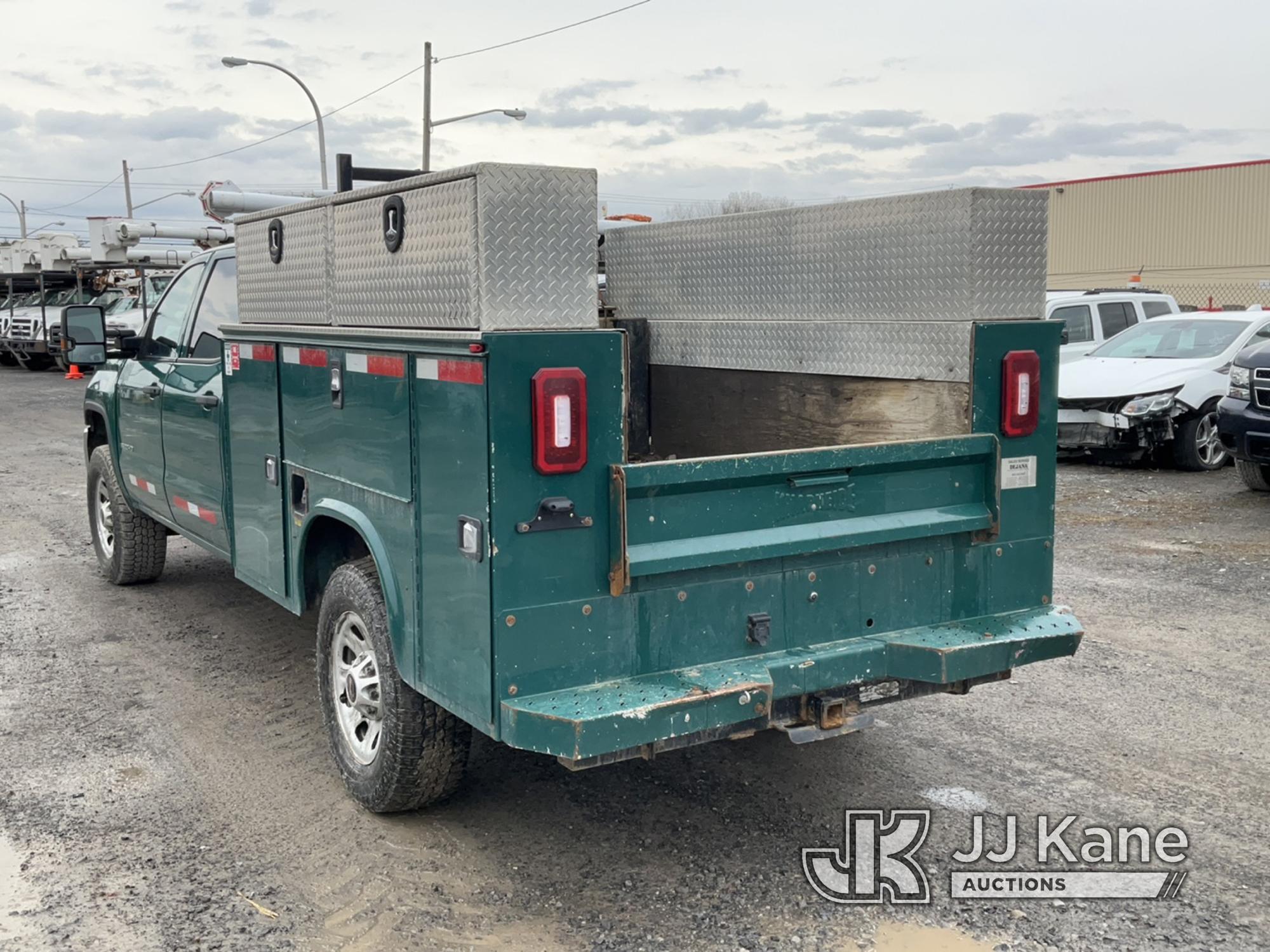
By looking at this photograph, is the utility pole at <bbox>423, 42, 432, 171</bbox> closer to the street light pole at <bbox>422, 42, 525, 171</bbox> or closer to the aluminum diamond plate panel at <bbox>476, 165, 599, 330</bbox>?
the street light pole at <bbox>422, 42, 525, 171</bbox>

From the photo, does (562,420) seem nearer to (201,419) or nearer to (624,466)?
(624,466)

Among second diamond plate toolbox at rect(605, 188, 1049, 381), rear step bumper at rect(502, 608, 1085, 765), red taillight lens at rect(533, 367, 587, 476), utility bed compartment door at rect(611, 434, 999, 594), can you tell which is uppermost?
second diamond plate toolbox at rect(605, 188, 1049, 381)

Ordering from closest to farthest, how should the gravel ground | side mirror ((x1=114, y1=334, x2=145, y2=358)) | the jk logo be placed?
the gravel ground, the jk logo, side mirror ((x1=114, y1=334, x2=145, y2=358))

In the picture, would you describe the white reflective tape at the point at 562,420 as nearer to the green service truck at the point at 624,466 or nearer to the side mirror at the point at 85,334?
the green service truck at the point at 624,466

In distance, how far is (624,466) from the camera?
355cm

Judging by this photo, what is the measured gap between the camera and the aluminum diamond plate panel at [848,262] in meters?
4.26

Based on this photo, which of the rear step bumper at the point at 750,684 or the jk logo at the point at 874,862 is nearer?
the rear step bumper at the point at 750,684

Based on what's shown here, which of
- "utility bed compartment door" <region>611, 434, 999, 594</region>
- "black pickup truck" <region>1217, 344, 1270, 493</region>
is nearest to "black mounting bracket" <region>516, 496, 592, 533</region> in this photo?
"utility bed compartment door" <region>611, 434, 999, 594</region>

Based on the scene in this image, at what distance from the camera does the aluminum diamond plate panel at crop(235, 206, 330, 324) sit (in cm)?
456

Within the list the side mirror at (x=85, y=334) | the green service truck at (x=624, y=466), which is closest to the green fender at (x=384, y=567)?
the green service truck at (x=624, y=466)

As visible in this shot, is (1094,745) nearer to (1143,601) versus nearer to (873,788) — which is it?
(873,788)

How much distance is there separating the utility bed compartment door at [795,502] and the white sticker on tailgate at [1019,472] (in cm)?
6

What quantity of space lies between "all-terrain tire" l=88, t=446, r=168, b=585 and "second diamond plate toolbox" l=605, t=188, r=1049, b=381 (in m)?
3.48

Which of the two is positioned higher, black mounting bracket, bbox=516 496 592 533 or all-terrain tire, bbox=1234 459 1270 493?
black mounting bracket, bbox=516 496 592 533
